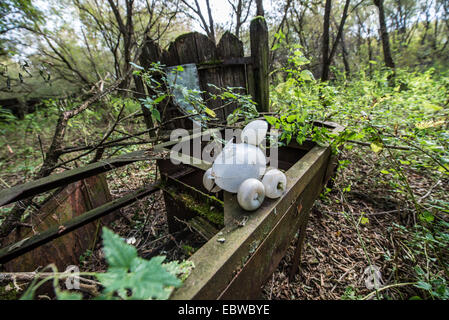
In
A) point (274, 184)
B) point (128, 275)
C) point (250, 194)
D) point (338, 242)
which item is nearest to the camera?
point (128, 275)

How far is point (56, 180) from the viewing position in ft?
4.03

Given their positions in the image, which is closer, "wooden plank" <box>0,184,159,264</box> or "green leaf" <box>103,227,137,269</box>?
"green leaf" <box>103,227,137,269</box>

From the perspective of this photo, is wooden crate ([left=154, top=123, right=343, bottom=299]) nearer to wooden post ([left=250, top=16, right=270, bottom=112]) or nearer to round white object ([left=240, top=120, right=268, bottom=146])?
round white object ([left=240, top=120, right=268, bottom=146])

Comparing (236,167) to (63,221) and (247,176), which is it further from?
(63,221)

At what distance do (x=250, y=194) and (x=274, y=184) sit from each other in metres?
0.19

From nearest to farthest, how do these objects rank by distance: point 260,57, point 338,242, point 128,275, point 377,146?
point 128,275 → point 377,146 → point 338,242 → point 260,57

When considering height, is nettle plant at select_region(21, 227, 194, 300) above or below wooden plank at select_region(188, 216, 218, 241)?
above

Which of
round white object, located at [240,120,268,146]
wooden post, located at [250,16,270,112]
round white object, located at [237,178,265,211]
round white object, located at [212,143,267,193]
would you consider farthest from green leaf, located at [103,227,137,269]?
wooden post, located at [250,16,270,112]

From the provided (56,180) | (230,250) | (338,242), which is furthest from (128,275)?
(338,242)

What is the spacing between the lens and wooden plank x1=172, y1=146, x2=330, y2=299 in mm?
683

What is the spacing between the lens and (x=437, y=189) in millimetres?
2537

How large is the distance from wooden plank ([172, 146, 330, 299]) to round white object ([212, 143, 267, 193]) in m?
0.12

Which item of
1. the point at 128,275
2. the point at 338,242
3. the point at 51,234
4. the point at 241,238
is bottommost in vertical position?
the point at 338,242
